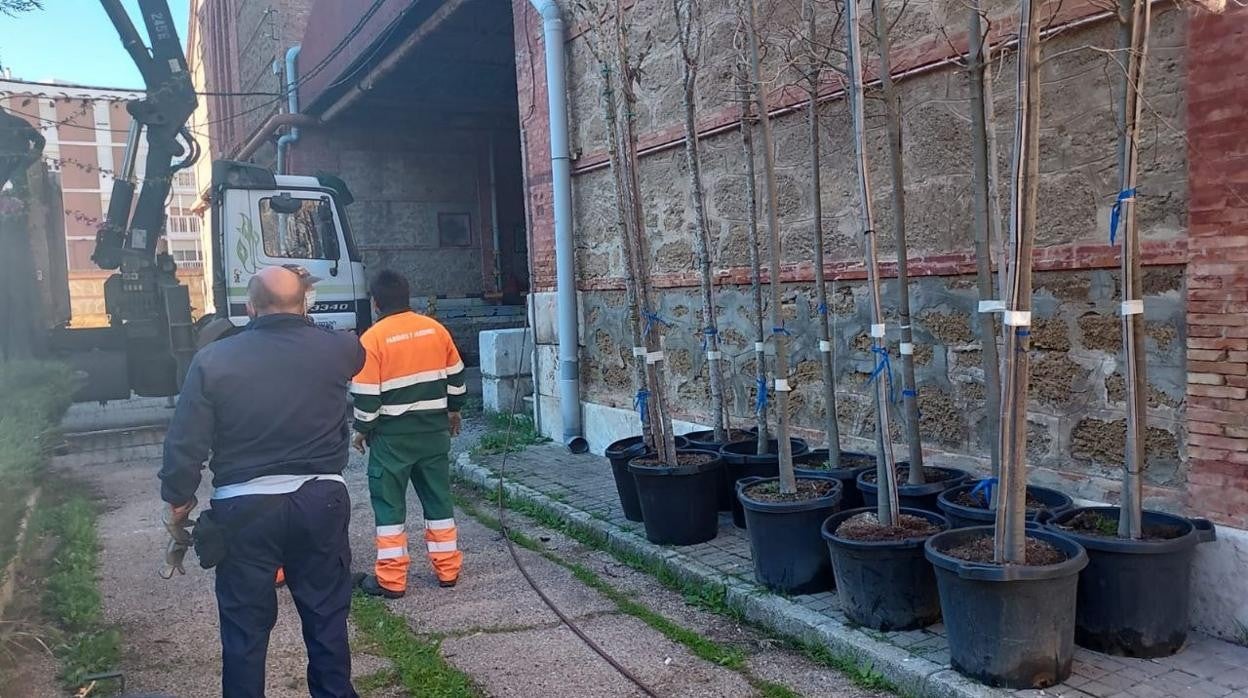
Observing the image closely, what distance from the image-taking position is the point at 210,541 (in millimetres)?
3271

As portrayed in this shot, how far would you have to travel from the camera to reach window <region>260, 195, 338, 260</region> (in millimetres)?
11406

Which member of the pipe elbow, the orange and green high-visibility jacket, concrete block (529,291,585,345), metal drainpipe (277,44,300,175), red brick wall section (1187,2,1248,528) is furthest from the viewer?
metal drainpipe (277,44,300,175)

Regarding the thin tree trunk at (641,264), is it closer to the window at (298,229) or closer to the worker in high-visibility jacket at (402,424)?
the worker in high-visibility jacket at (402,424)

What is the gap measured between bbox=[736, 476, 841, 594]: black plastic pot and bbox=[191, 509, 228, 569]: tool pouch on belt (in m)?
2.49

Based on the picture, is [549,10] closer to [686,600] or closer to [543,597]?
[543,597]

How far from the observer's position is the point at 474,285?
1889cm

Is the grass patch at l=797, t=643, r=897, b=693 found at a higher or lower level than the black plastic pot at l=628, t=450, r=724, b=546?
lower

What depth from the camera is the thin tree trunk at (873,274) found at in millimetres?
4152

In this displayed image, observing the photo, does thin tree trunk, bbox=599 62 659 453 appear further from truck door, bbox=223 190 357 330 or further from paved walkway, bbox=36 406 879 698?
truck door, bbox=223 190 357 330

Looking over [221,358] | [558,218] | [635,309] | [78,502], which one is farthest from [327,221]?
[221,358]

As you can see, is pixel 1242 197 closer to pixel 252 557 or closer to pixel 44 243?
pixel 252 557

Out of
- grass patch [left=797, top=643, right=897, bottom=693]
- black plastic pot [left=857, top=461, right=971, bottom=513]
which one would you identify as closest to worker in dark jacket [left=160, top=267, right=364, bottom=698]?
grass patch [left=797, top=643, right=897, bottom=693]

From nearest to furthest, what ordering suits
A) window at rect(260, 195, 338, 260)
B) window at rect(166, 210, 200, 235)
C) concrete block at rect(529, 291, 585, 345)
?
concrete block at rect(529, 291, 585, 345), window at rect(260, 195, 338, 260), window at rect(166, 210, 200, 235)

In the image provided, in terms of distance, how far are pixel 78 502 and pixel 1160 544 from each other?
25.4 ft
